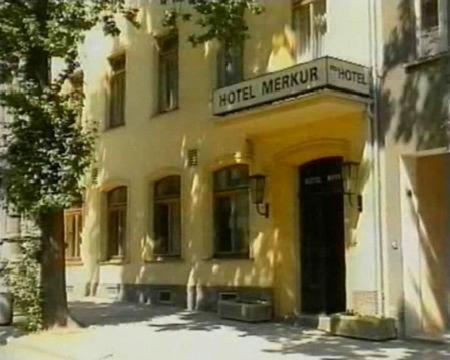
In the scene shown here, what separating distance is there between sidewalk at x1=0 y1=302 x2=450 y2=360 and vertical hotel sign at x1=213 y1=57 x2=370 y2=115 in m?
4.05

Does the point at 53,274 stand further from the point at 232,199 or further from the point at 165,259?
the point at 165,259

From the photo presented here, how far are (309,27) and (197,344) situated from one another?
6.54 metres

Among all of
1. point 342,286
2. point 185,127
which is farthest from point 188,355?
point 185,127

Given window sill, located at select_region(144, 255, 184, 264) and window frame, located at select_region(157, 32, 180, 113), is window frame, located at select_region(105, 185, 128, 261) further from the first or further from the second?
window frame, located at select_region(157, 32, 180, 113)

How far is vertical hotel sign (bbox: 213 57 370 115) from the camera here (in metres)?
12.0

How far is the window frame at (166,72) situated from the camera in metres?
18.1

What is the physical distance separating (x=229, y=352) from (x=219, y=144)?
633 centimetres

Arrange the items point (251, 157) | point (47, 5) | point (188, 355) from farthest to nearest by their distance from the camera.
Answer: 1. point (251, 157)
2. point (47, 5)
3. point (188, 355)

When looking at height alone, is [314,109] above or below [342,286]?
above

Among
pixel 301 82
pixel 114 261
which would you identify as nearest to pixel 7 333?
pixel 114 261

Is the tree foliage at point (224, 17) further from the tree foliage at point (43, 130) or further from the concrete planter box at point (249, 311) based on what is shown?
the concrete planter box at point (249, 311)

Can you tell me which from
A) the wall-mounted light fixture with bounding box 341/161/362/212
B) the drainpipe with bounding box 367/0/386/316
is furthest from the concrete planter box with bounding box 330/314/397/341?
the wall-mounted light fixture with bounding box 341/161/362/212

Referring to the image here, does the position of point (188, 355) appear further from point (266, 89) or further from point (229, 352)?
point (266, 89)

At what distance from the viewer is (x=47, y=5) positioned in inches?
495
